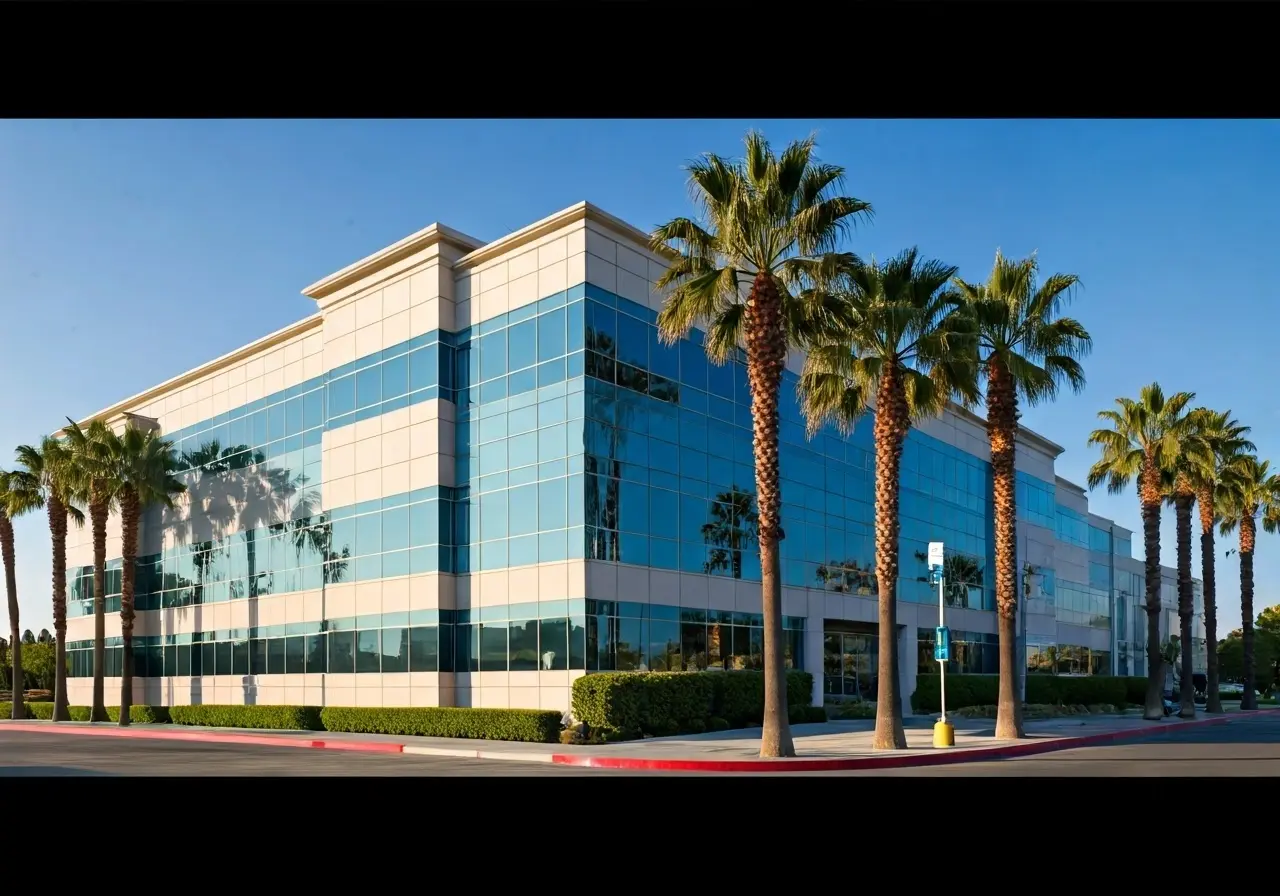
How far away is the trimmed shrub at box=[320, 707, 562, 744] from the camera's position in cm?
3017

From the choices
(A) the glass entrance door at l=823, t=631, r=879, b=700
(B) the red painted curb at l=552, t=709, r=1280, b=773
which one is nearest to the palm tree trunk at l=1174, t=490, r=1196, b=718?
(A) the glass entrance door at l=823, t=631, r=879, b=700

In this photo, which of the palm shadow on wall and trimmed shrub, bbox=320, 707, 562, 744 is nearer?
trimmed shrub, bbox=320, 707, 562, 744

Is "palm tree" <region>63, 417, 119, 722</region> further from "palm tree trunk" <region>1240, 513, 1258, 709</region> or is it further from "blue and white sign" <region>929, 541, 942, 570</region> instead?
"palm tree trunk" <region>1240, 513, 1258, 709</region>

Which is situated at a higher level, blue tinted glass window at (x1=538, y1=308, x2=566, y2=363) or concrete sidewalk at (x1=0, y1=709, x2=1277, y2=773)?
blue tinted glass window at (x1=538, y1=308, x2=566, y2=363)

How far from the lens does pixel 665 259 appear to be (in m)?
36.6

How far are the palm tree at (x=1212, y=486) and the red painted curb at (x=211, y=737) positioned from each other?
3651 centimetres

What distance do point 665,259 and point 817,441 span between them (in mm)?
11835

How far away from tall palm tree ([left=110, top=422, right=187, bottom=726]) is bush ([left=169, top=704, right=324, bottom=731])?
9.12ft

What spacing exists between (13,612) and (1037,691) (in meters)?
49.0

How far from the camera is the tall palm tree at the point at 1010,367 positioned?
1176 inches

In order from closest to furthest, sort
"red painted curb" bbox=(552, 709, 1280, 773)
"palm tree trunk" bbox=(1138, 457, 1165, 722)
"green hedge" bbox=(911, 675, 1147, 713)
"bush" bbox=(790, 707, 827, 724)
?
"red painted curb" bbox=(552, 709, 1280, 773) → "bush" bbox=(790, 707, 827, 724) → "palm tree trunk" bbox=(1138, 457, 1165, 722) → "green hedge" bbox=(911, 675, 1147, 713)
